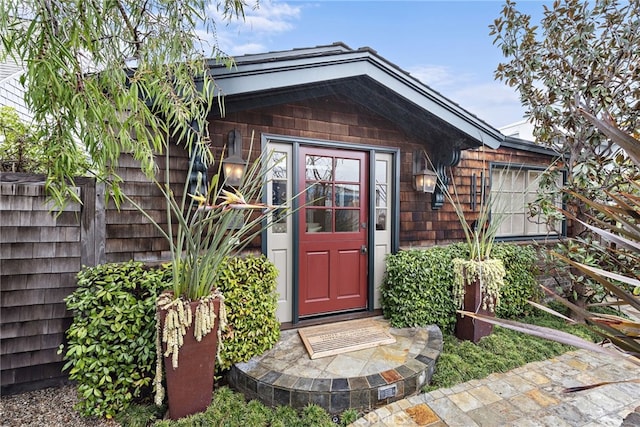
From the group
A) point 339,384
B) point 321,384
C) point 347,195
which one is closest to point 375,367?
point 339,384

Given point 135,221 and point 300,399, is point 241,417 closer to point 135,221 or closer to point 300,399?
point 300,399

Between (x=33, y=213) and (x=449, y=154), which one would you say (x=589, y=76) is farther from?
(x=33, y=213)

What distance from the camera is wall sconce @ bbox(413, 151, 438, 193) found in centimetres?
366

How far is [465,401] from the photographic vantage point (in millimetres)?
2201

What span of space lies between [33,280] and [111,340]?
0.92 meters

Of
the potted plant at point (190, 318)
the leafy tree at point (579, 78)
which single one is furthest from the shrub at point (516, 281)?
the potted plant at point (190, 318)

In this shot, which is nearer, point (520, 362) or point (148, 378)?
point (148, 378)

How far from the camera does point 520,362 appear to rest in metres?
2.71

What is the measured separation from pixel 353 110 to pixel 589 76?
282cm

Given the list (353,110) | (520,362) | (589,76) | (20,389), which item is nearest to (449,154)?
(353,110)

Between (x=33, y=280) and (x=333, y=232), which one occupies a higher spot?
(x=333, y=232)

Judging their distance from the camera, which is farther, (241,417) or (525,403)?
(525,403)

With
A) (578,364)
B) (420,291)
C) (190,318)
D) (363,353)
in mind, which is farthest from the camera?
(420,291)

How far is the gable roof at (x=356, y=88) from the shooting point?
2527mm
